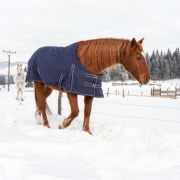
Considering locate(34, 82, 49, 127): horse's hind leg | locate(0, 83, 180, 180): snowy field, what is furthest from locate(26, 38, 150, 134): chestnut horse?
locate(0, 83, 180, 180): snowy field

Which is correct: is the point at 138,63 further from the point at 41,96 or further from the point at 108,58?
the point at 41,96

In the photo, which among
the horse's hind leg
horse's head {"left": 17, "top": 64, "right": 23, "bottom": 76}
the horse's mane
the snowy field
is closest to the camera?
the snowy field

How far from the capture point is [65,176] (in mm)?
1766

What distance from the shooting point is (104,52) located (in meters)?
3.70

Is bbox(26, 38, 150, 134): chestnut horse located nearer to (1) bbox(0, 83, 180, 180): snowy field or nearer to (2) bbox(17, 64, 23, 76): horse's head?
(1) bbox(0, 83, 180, 180): snowy field

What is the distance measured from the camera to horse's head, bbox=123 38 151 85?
11.4ft

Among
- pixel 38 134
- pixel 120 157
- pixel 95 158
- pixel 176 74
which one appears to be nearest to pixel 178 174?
pixel 120 157

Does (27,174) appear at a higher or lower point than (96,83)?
lower

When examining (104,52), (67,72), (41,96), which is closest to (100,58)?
(104,52)

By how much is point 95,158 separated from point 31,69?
8.75ft

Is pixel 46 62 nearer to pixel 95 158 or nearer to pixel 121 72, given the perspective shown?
pixel 121 72

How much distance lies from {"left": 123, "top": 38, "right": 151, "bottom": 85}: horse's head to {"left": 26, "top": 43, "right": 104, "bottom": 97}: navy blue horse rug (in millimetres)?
606

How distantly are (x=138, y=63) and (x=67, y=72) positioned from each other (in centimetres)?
117

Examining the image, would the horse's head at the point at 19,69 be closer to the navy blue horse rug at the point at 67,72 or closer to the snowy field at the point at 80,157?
the navy blue horse rug at the point at 67,72
